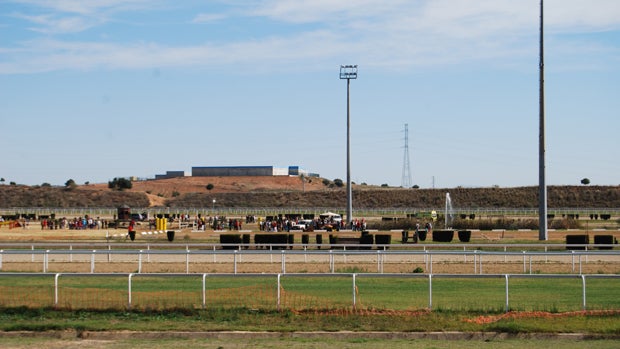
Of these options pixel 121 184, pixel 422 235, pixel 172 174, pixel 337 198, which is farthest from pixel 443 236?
pixel 172 174

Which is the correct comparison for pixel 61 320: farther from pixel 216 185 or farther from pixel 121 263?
pixel 216 185

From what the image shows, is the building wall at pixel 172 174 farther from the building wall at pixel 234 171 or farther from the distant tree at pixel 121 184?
the distant tree at pixel 121 184

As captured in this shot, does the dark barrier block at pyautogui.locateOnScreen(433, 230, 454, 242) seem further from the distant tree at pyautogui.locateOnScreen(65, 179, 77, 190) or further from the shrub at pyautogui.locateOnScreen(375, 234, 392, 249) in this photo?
the distant tree at pyautogui.locateOnScreen(65, 179, 77, 190)

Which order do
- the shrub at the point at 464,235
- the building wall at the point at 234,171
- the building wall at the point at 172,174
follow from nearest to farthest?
the shrub at the point at 464,235 → the building wall at the point at 234,171 → the building wall at the point at 172,174

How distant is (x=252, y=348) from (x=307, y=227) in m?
44.3

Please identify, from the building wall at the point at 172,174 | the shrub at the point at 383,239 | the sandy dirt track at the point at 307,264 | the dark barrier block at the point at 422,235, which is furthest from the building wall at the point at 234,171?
the sandy dirt track at the point at 307,264

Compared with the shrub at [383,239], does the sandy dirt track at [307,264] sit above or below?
below

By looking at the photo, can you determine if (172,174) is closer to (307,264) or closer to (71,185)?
(71,185)

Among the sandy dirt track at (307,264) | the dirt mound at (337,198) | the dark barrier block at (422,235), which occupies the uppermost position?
the dirt mound at (337,198)

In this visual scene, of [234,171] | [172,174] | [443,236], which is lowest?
[443,236]

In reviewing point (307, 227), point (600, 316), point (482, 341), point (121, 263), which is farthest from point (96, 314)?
point (307, 227)

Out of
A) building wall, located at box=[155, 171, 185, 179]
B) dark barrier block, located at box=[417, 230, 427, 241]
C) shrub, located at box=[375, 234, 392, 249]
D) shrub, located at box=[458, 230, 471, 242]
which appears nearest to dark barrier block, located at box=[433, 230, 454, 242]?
shrub, located at box=[458, 230, 471, 242]

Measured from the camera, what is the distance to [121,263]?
27.8m

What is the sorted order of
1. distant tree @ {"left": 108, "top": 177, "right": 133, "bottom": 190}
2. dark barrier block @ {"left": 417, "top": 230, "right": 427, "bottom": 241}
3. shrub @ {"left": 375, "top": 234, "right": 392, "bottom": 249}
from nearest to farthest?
shrub @ {"left": 375, "top": 234, "right": 392, "bottom": 249} < dark barrier block @ {"left": 417, "top": 230, "right": 427, "bottom": 241} < distant tree @ {"left": 108, "top": 177, "right": 133, "bottom": 190}
